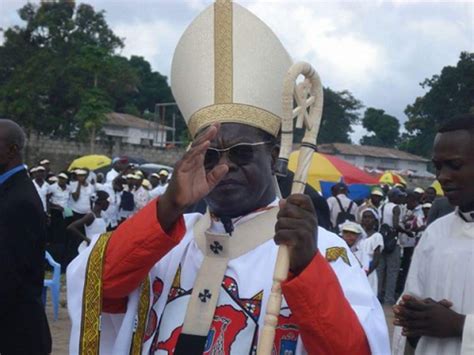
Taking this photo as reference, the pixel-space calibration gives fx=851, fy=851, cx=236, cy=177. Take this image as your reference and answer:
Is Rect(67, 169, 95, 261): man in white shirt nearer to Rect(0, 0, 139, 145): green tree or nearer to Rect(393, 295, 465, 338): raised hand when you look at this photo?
Rect(393, 295, 465, 338): raised hand

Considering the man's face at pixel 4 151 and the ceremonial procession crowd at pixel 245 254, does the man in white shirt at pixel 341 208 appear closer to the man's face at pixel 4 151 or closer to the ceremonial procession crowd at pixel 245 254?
the man's face at pixel 4 151

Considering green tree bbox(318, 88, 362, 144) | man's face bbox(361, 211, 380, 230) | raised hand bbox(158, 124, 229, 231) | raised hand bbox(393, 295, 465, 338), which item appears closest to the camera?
raised hand bbox(158, 124, 229, 231)

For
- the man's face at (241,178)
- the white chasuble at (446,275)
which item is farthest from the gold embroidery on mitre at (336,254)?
the white chasuble at (446,275)

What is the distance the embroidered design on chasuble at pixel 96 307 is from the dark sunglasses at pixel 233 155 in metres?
0.43

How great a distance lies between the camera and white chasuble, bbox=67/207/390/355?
267 cm

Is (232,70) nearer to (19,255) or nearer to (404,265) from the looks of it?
(19,255)

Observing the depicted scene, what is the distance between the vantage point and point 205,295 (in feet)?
9.16

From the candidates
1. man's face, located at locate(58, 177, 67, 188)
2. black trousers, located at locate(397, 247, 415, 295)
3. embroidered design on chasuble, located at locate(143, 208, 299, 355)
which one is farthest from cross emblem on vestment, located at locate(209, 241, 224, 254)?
man's face, located at locate(58, 177, 67, 188)

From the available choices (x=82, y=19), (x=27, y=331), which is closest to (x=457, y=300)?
(x=27, y=331)

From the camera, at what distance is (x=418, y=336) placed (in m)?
3.39

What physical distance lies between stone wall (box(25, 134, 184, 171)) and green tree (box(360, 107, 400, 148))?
2447 inches

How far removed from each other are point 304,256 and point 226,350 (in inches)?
19.5

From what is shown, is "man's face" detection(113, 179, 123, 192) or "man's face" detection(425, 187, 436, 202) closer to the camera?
"man's face" detection(425, 187, 436, 202)

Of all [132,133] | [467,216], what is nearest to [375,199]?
[467,216]
